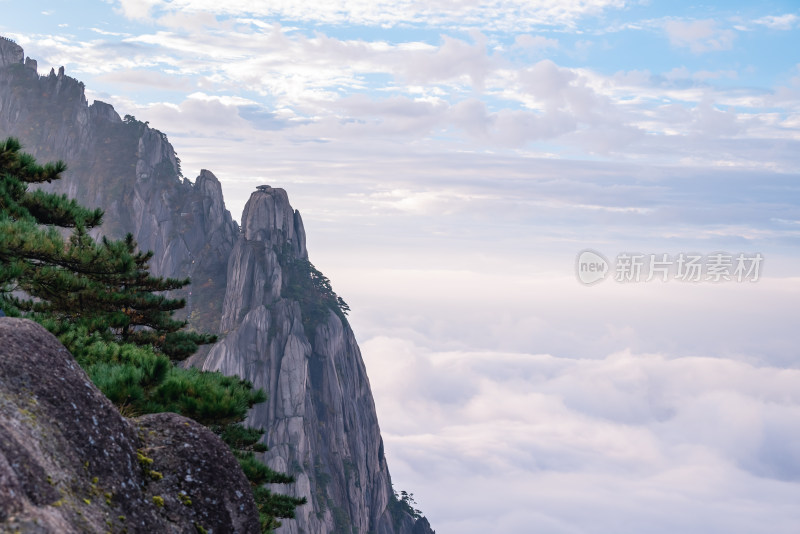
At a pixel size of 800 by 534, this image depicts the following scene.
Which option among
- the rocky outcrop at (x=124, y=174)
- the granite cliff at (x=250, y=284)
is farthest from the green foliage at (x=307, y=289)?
the rocky outcrop at (x=124, y=174)

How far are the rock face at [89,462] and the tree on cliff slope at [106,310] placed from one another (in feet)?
5.21

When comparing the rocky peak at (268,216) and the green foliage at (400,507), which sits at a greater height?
the rocky peak at (268,216)

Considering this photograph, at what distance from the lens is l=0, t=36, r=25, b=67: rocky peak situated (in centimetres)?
11944

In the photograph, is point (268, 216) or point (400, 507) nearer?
point (268, 216)

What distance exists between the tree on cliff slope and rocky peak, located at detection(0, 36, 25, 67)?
117 metres

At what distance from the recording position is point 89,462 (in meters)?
7.84

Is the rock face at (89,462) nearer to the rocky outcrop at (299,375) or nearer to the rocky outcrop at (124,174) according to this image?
the rocky outcrop at (299,375)

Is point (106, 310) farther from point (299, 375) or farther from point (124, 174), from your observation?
point (124, 174)

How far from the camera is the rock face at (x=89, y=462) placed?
6730mm

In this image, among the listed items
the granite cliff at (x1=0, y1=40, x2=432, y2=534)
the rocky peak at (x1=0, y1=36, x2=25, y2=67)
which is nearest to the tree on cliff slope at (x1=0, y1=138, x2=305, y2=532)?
the granite cliff at (x1=0, y1=40, x2=432, y2=534)

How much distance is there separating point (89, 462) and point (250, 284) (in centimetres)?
8604

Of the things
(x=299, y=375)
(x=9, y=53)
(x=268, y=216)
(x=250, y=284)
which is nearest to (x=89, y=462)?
(x=299, y=375)

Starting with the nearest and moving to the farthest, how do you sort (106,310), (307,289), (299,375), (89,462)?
(89,462)
(106,310)
(299,375)
(307,289)

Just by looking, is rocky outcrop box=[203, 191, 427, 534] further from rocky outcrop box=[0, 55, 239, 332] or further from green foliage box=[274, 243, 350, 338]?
rocky outcrop box=[0, 55, 239, 332]
